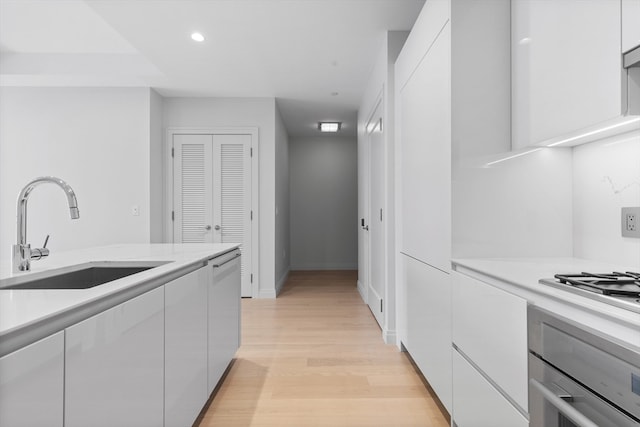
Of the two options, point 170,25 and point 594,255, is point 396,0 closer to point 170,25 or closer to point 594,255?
point 170,25

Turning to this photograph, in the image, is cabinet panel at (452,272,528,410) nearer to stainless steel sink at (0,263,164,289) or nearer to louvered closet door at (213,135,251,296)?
stainless steel sink at (0,263,164,289)

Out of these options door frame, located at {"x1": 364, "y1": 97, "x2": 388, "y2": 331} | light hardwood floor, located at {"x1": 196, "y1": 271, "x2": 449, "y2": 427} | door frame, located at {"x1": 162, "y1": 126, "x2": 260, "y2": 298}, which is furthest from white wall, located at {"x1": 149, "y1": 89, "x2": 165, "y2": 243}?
door frame, located at {"x1": 364, "y1": 97, "x2": 388, "y2": 331}

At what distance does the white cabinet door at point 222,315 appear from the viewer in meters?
1.98

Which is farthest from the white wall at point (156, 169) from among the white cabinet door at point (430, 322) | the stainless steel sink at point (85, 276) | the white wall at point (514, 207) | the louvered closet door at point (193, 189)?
the white wall at point (514, 207)

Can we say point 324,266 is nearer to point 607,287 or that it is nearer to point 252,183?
point 252,183

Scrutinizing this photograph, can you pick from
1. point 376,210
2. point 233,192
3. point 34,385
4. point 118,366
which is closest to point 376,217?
point 376,210

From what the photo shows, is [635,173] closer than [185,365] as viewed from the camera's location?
Yes

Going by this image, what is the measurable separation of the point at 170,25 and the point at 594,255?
3207 millimetres

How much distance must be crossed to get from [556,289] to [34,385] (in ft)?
4.02

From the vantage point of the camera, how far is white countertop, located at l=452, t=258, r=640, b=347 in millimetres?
780

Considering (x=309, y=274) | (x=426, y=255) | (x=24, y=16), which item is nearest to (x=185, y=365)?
(x=426, y=255)

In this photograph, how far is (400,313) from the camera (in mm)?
2787

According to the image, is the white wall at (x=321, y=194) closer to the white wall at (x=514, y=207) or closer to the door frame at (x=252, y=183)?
the door frame at (x=252, y=183)

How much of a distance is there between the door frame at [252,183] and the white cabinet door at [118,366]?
3452mm
